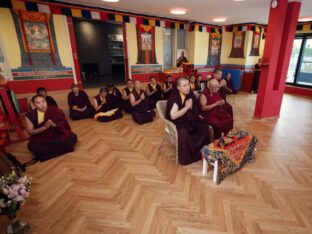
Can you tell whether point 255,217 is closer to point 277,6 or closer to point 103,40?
point 277,6

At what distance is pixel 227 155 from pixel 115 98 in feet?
11.8

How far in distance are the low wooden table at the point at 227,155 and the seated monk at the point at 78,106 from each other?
11.0 ft

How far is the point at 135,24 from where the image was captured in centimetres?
556

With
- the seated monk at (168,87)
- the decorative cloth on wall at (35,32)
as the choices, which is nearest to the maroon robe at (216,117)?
the seated monk at (168,87)

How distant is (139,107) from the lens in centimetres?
445

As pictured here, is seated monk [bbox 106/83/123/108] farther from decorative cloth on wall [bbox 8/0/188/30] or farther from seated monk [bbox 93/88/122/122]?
decorative cloth on wall [bbox 8/0/188/30]

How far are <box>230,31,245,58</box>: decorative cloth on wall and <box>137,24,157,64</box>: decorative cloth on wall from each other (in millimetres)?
3732

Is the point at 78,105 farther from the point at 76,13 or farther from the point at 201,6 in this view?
the point at 201,6

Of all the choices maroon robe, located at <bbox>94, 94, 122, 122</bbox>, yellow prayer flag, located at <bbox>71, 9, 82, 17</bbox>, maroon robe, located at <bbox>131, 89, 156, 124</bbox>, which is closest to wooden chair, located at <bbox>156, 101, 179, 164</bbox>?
maroon robe, located at <bbox>131, 89, 156, 124</bbox>

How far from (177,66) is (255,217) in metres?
6.15

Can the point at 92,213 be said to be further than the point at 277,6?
No

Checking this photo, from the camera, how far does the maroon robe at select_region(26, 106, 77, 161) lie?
8.97ft

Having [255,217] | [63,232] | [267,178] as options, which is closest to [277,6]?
[267,178]

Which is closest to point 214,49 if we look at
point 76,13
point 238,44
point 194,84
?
point 238,44
